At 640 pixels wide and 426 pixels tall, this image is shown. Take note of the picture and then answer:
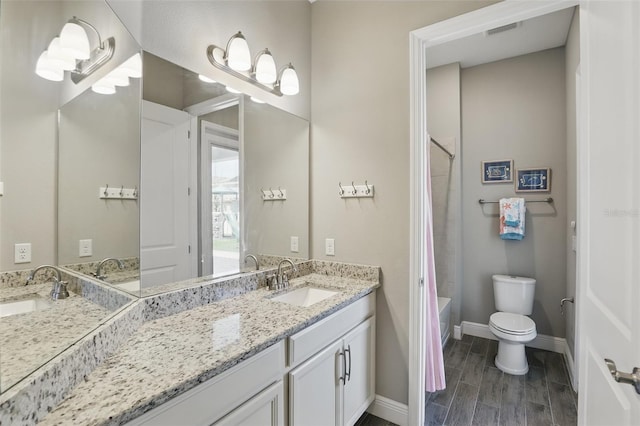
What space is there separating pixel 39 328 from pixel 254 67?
1.62m

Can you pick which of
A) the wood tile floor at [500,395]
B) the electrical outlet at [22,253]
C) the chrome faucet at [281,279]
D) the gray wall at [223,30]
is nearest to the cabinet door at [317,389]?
the chrome faucet at [281,279]

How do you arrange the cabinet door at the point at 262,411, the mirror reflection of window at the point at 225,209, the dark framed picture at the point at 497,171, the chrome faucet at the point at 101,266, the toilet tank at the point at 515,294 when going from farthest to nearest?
1. the dark framed picture at the point at 497,171
2. the toilet tank at the point at 515,294
3. the mirror reflection of window at the point at 225,209
4. the chrome faucet at the point at 101,266
5. the cabinet door at the point at 262,411

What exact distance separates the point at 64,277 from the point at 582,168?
1.92 meters

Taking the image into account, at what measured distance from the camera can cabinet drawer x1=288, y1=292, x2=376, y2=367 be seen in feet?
4.27

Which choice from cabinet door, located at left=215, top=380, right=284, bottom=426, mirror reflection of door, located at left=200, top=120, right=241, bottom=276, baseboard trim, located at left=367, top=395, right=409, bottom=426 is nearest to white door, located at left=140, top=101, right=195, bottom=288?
mirror reflection of door, located at left=200, top=120, right=241, bottom=276

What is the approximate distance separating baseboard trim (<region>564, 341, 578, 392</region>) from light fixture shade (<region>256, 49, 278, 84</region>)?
3029mm

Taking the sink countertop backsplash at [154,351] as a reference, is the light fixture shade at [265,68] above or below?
above

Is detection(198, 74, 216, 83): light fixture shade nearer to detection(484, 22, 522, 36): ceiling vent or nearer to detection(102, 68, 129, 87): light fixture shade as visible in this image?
detection(102, 68, 129, 87): light fixture shade

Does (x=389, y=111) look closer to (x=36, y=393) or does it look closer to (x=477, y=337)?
(x=36, y=393)

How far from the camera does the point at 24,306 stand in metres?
0.84

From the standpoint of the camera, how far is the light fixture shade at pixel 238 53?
1666 millimetres

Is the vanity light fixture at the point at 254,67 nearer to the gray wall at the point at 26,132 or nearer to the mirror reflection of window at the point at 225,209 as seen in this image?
the mirror reflection of window at the point at 225,209

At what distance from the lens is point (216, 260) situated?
168cm

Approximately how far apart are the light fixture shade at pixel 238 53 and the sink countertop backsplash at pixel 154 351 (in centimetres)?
119
